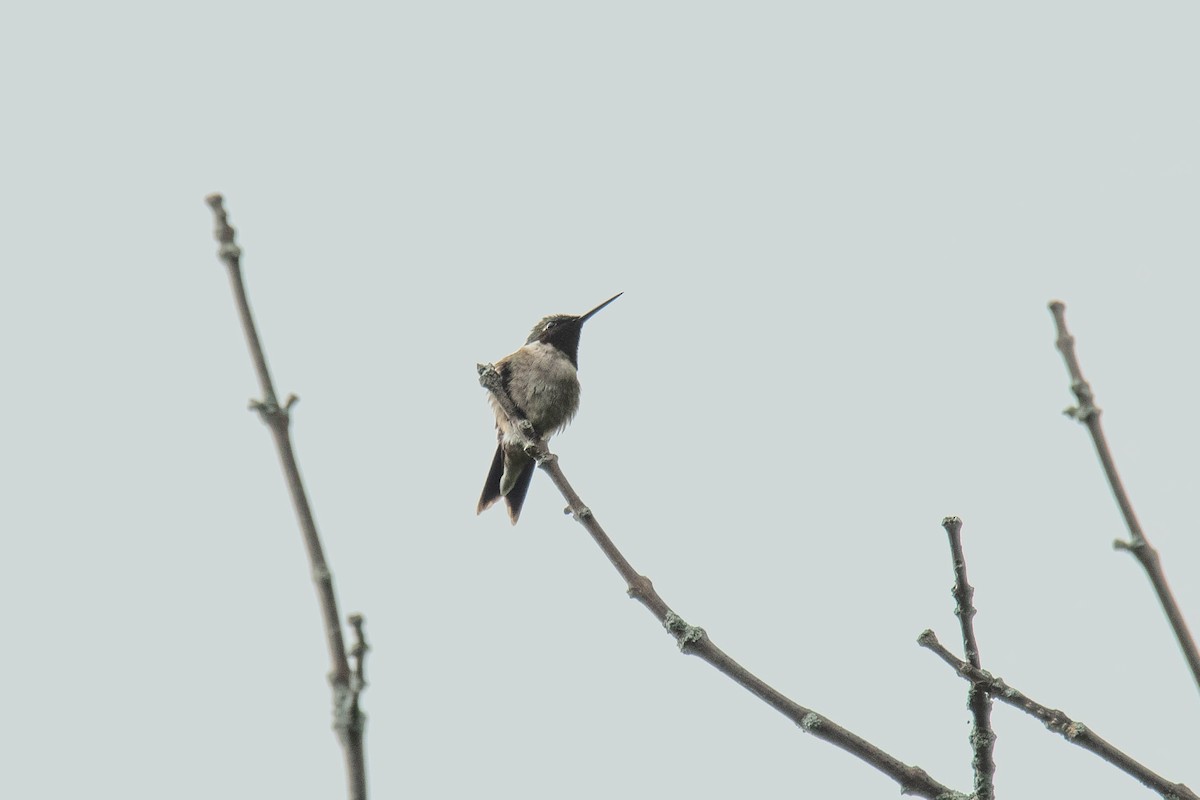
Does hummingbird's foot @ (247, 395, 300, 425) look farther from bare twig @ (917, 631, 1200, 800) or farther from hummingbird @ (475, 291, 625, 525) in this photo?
hummingbird @ (475, 291, 625, 525)

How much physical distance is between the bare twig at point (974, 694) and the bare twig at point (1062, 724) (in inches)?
1.3

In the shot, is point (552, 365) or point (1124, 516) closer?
point (1124, 516)

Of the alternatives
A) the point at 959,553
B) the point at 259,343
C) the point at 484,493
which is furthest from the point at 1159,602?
the point at 484,493

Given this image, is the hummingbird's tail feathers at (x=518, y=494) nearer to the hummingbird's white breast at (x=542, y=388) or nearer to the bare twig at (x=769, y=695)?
the hummingbird's white breast at (x=542, y=388)

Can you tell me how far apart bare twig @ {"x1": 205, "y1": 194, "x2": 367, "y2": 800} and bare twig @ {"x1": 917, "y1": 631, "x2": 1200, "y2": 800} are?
1432 mm

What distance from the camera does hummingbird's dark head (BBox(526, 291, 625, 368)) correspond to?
33.7ft

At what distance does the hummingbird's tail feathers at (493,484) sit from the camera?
9.44 meters

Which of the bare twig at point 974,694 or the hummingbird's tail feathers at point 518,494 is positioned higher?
the hummingbird's tail feathers at point 518,494

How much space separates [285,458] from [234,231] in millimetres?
364

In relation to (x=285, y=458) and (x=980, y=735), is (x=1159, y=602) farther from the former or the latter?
(x=285, y=458)

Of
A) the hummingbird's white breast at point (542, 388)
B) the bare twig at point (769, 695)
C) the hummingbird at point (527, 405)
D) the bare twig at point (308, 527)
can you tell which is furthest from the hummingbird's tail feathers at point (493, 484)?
the bare twig at point (308, 527)

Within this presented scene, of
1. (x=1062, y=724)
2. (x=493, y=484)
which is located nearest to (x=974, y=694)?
(x=1062, y=724)

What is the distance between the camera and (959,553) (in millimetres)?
2945

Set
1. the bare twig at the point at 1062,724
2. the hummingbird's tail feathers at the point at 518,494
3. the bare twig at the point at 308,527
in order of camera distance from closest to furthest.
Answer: the bare twig at the point at 308,527 < the bare twig at the point at 1062,724 < the hummingbird's tail feathers at the point at 518,494
